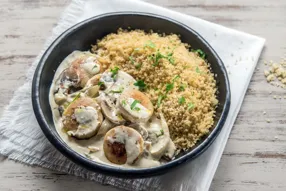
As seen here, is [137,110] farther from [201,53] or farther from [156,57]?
[201,53]

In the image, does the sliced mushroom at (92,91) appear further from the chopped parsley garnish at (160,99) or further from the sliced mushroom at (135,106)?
the chopped parsley garnish at (160,99)

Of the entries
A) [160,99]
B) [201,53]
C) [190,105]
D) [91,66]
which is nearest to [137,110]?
[160,99]

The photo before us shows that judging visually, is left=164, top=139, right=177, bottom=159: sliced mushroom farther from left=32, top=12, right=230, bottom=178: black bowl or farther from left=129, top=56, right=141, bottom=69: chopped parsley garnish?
left=129, top=56, right=141, bottom=69: chopped parsley garnish

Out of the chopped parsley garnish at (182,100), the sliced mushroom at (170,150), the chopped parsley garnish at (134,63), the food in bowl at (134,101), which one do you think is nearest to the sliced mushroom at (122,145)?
the food in bowl at (134,101)

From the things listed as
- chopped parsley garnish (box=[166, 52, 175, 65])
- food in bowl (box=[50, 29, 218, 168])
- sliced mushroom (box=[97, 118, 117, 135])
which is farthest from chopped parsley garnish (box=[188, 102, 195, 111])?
sliced mushroom (box=[97, 118, 117, 135])

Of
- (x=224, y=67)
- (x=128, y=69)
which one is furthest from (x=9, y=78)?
(x=224, y=67)
